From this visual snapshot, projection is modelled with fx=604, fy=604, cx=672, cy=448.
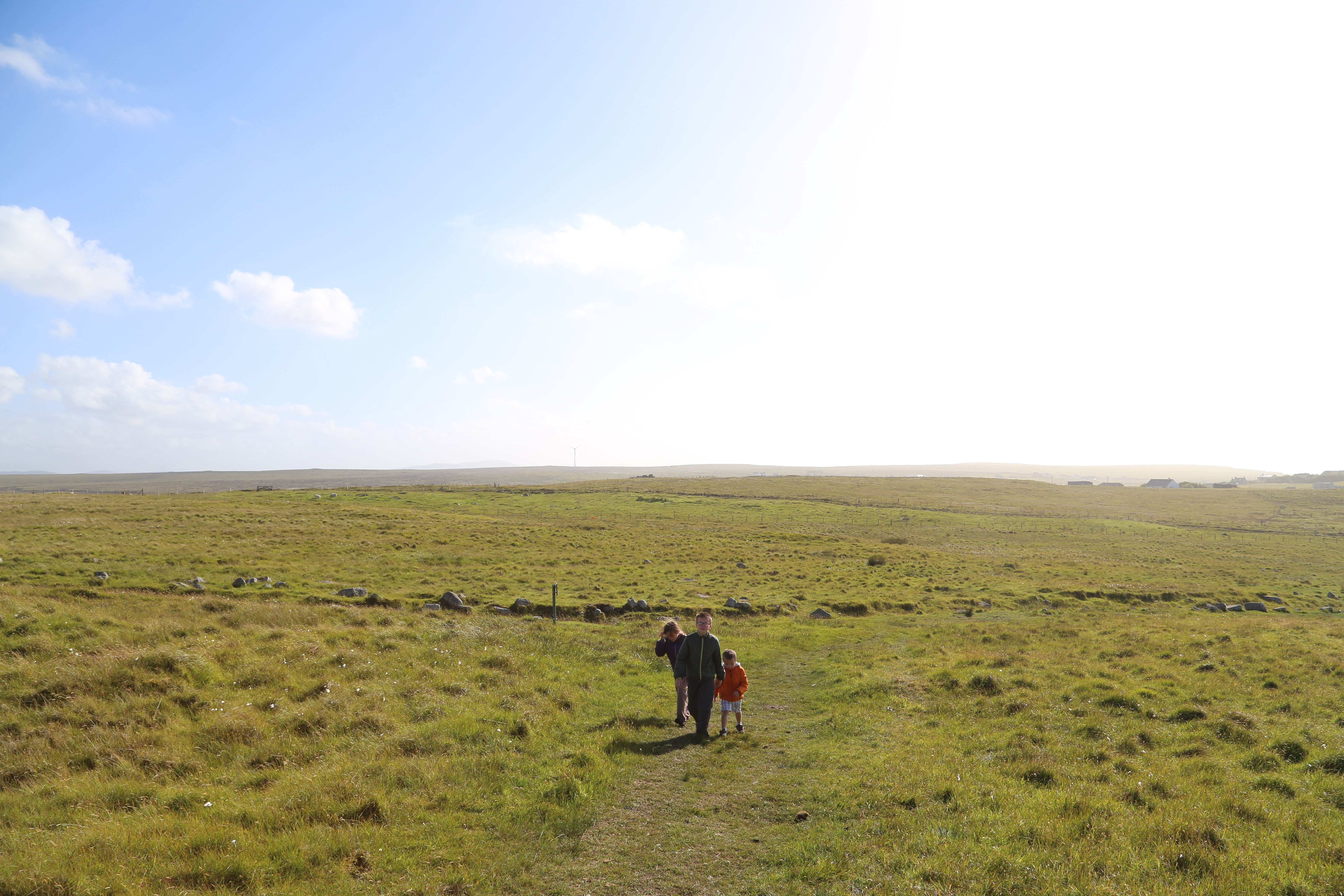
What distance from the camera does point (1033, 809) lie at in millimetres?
10016

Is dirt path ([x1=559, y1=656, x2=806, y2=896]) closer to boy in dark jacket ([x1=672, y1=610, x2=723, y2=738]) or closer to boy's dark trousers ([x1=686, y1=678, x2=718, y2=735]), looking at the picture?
boy's dark trousers ([x1=686, y1=678, x2=718, y2=735])

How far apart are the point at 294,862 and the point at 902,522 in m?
83.4

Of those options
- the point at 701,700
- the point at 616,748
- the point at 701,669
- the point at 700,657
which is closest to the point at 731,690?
the point at 701,700

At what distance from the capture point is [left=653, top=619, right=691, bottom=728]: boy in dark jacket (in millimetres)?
15180

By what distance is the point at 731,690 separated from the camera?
1490cm

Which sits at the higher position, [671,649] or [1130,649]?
[671,649]

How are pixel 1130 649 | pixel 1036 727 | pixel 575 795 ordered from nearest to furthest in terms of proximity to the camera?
1. pixel 575 795
2. pixel 1036 727
3. pixel 1130 649

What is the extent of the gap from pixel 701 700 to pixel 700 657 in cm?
102

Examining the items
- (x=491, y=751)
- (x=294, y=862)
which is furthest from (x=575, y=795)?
(x=294, y=862)

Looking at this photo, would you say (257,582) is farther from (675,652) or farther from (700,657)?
(700,657)

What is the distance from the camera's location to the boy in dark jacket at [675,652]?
15180 mm

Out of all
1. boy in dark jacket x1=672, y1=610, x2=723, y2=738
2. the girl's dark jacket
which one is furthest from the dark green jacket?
the girl's dark jacket

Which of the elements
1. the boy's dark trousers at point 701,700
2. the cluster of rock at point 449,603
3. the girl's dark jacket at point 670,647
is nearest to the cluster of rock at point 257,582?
the cluster of rock at point 449,603

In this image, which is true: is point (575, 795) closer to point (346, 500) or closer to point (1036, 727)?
point (1036, 727)
